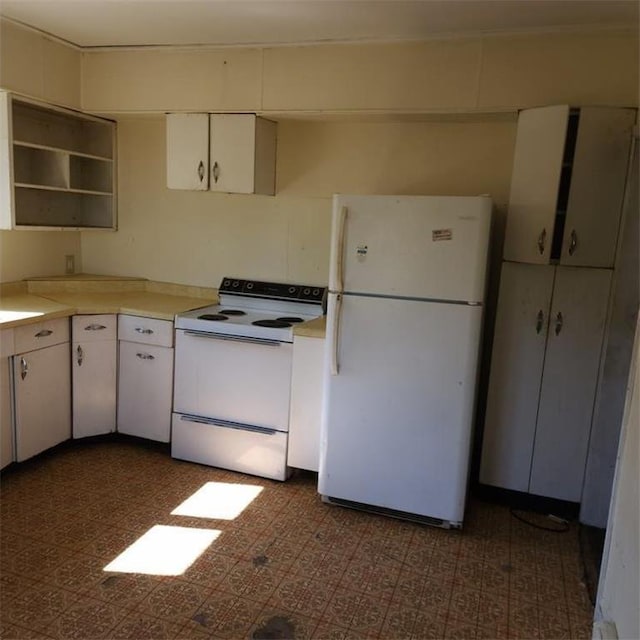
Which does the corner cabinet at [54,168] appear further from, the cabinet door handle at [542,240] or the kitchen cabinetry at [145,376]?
the cabinet door handle at [542,240]

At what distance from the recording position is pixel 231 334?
309cm

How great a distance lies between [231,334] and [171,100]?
1.45 metres

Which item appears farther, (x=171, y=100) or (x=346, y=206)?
(x=171, y=100)

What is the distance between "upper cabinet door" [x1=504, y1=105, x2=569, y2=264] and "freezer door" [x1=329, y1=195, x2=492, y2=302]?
1.07ft

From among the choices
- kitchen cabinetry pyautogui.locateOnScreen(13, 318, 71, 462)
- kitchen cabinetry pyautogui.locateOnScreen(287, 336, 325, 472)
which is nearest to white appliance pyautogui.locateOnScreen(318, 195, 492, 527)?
kitchen cabinetry pyautogui.locateOnScreen(287, 336, 325, 472)

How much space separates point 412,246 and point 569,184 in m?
0.82

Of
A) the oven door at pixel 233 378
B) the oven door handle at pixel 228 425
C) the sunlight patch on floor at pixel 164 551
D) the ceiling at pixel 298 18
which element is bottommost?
the sunlight patch on floor at pixel 164 551

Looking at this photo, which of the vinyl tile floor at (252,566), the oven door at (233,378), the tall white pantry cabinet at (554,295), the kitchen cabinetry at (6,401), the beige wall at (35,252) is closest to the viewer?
the vinyl tile floor at (252,566)

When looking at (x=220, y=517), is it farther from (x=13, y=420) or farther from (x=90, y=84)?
(x=90, y=84)

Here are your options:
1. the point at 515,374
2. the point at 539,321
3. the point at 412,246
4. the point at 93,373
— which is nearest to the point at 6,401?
the point at 93,373

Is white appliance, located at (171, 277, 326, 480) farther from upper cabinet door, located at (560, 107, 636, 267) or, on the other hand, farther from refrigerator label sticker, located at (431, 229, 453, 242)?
upper cabinet door, located at (560, 107, 636, 267)

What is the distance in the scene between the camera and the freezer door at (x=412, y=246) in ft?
8.11

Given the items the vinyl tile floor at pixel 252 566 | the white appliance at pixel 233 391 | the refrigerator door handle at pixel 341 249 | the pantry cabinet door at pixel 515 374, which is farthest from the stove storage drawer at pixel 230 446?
the pantry cabinet door at pixel 515 374

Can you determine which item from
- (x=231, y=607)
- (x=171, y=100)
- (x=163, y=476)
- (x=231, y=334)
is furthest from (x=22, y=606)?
(x=171, y=100)
